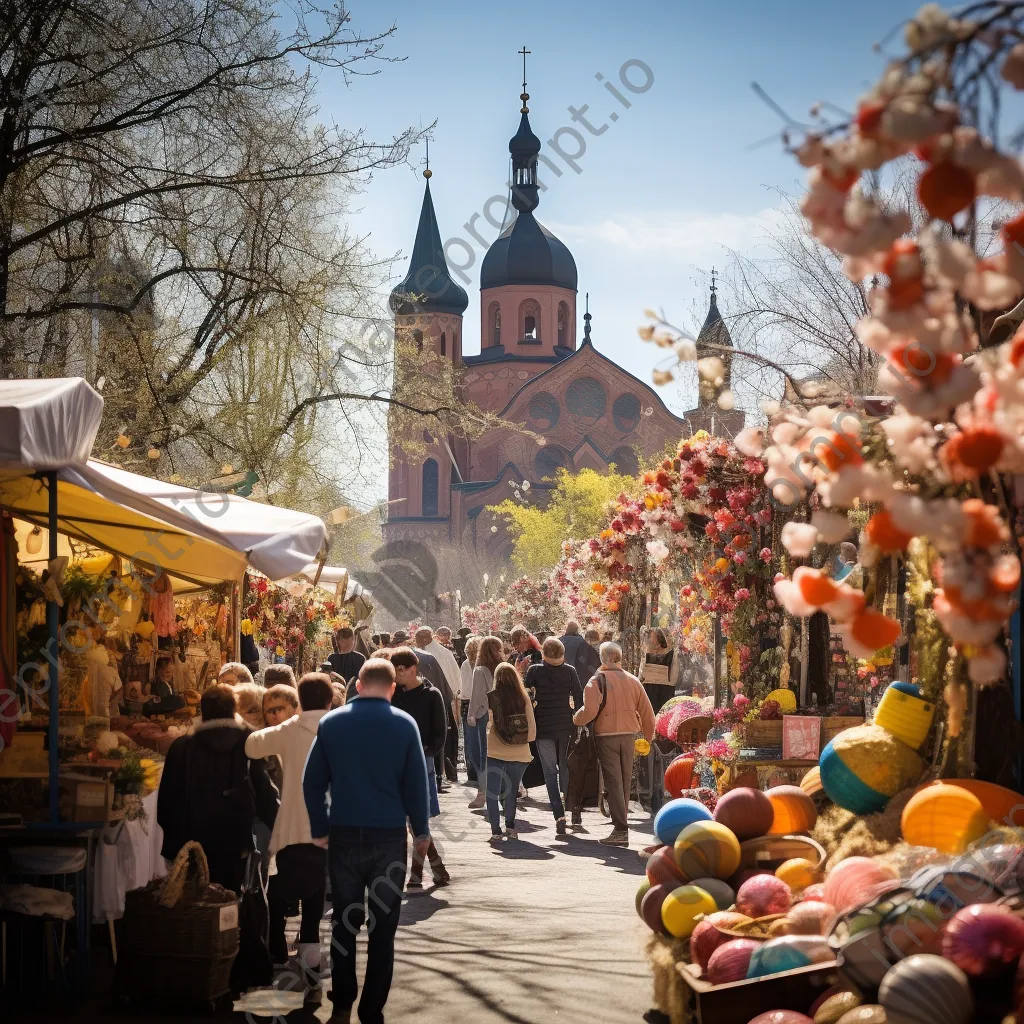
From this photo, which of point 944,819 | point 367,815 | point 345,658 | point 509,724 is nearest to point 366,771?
point 367,815

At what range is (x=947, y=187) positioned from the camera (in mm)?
2736

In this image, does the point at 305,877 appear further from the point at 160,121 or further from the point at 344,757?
the point at 160,121

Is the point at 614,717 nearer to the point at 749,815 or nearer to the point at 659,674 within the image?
the point at 659,674

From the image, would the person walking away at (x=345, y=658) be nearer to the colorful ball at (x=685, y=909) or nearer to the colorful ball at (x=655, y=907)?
the colorful ball at (x=655, y=907)

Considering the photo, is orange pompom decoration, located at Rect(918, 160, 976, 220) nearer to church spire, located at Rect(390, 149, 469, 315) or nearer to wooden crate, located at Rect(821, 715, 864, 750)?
wooden crate, located at Rect(821, 715, 864, 750)

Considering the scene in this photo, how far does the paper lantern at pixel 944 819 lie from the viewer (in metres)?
6.34

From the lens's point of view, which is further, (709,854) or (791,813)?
(791,813)

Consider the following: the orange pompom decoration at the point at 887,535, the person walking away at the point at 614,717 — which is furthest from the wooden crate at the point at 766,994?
the person walking away at the point at 614,717

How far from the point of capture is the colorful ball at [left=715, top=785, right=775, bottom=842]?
7699 millimetres

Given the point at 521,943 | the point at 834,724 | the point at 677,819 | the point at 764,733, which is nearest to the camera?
the point at 677,819

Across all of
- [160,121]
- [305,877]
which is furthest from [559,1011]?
[160,121]

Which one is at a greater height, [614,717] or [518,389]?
[518,389]

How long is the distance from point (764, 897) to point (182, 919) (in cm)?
278

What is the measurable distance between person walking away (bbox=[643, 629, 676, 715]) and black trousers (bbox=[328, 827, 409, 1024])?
987 cm
